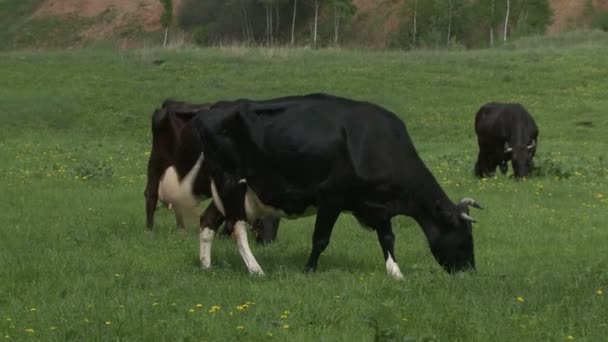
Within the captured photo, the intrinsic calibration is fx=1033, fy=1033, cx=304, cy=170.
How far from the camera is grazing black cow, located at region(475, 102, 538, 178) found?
A: 65.4 feet

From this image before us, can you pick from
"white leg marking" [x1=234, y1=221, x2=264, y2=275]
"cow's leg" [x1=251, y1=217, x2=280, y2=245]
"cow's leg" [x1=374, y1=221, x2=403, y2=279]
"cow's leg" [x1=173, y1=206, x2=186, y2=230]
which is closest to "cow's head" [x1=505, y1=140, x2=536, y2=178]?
"cow's leg" [x1=251, y1=217, x2=280, y2=245]

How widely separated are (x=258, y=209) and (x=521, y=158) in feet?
32.6

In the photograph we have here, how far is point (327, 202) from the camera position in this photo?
10414 millimetres

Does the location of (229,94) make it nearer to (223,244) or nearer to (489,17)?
(223,244)

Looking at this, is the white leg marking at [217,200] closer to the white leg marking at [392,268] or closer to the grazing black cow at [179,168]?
the grazing black cow at [179,168]

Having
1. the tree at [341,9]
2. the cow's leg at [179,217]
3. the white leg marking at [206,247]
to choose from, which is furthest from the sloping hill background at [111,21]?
the white leg marking at [206,247]

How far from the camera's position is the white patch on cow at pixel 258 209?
35.6 feet

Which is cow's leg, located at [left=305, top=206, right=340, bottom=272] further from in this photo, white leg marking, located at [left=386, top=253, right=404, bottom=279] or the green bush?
the green bush

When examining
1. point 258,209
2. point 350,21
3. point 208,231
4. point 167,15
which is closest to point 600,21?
point 350,21

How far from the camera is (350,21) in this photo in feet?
266

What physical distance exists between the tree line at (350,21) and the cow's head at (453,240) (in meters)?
54.2

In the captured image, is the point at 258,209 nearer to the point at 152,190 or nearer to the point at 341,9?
the point at 152,190

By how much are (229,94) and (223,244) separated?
78.6ft

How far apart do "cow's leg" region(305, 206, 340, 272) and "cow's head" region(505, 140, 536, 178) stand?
980 cm
